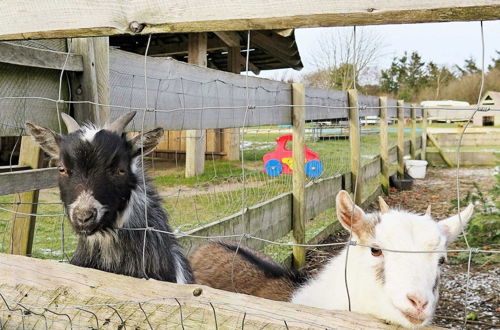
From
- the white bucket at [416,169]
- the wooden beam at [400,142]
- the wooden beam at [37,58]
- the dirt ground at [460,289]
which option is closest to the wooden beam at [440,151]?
the white bucket at [416,169]

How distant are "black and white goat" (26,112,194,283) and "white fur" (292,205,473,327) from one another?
3.05 ft

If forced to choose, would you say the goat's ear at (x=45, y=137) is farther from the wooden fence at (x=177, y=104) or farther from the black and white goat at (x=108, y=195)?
the wooden fence at (x=177, y=104)

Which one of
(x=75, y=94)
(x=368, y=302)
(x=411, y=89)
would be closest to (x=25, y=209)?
(x=75, y=94)

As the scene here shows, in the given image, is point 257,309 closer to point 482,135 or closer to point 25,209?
point 25,209

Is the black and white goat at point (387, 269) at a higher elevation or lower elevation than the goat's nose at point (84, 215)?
lower

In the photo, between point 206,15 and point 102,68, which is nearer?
point 206,15

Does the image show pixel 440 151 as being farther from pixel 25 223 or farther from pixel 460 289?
pixel 25 223

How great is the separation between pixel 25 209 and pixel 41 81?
1.44 meters

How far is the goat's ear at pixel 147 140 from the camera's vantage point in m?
2.43

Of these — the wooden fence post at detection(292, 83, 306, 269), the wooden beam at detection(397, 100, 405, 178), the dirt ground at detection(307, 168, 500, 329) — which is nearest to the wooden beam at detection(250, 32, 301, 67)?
the wooden beam at detection(397, 100, 405, 178)

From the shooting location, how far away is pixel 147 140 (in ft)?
8.13

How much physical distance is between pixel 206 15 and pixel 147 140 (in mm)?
962

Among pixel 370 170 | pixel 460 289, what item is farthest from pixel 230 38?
pixel 460 289

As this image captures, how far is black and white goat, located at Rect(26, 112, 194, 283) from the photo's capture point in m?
2.24
